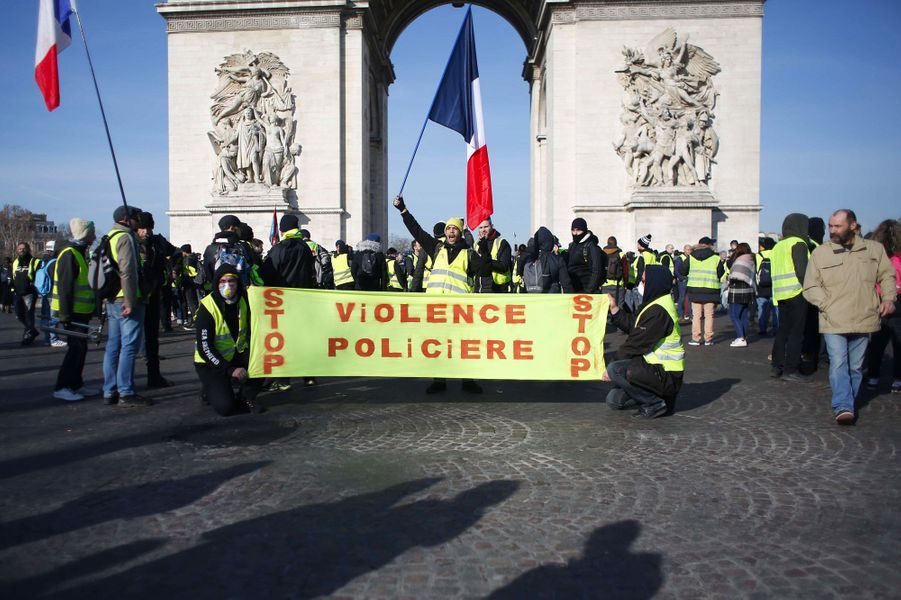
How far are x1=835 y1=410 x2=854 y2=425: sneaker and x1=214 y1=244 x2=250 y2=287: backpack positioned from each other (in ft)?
20.0

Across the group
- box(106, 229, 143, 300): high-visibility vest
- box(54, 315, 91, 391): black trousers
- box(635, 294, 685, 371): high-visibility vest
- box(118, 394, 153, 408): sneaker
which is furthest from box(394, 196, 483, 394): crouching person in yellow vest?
box(54, 315, 91, 391): black trousers

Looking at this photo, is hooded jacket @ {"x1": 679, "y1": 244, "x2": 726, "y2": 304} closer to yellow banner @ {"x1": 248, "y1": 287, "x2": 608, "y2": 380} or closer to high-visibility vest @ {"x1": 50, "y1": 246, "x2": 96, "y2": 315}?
yellow banner @ {"x1": 248, "y1": 287, "x2": 608, "y2": 380}

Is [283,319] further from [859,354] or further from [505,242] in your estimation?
[859,354]

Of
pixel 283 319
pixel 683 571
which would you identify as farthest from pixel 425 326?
pixel 683 571

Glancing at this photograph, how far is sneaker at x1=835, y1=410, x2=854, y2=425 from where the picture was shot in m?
6.49

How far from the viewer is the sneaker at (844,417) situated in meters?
6.49

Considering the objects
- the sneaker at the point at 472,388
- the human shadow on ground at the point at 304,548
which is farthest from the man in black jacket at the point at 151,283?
the human shadow on ground at the point at 304,548

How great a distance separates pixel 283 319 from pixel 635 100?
17722 mm

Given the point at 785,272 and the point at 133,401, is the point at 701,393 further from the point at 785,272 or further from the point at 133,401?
the point at 133,401

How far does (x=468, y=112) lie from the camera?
10500mm

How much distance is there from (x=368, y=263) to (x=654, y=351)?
18.6 ft

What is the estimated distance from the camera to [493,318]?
22.9 feet

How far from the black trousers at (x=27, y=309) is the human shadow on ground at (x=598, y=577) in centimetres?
1392

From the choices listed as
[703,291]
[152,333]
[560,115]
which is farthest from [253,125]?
[703,291]
